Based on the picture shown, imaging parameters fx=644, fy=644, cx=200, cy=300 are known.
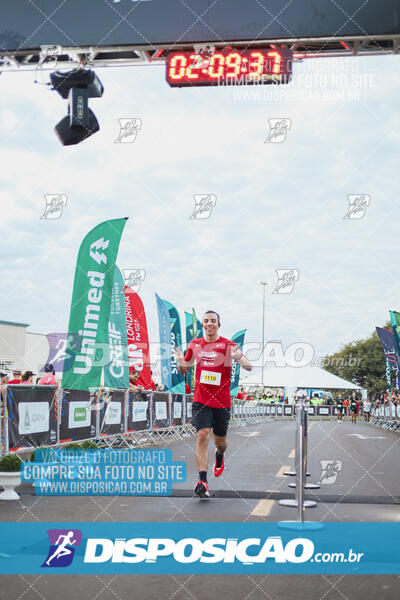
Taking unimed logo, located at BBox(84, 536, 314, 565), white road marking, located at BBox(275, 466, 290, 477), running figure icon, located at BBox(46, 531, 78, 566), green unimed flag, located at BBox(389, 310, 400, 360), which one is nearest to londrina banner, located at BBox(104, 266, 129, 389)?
white road marking, located at BBox(275, 466, 290, 477)

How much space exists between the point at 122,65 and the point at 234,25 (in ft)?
6.96

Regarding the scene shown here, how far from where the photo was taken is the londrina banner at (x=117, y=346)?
45.0 feet

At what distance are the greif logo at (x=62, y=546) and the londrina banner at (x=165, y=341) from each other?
15.3 m

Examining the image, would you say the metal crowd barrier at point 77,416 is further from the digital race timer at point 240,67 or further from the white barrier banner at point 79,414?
the digital race timer at point 240,67

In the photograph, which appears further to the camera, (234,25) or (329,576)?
(234,25)

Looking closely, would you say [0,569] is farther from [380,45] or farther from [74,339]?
[380,45]

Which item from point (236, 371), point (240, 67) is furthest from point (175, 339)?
point (240, 67)

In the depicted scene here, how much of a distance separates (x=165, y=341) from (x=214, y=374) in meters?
13.6

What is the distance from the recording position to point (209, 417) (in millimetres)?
7633

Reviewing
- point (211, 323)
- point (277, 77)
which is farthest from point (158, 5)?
point (211, 323)

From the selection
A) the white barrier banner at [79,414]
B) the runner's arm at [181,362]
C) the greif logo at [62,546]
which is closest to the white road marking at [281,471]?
the runner's arm at [181,362]

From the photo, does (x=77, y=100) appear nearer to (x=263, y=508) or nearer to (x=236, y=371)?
(x=263, y=508)

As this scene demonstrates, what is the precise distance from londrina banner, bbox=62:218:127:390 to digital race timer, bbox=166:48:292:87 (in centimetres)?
394

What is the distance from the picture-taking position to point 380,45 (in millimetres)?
10047
